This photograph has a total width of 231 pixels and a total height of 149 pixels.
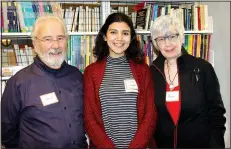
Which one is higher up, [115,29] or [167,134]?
[115,29]

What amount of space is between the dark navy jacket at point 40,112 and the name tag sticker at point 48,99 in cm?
2

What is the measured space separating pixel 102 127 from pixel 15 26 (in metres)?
1.48

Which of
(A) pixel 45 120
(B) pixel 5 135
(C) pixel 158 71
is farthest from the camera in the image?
(C) pixel 158 71

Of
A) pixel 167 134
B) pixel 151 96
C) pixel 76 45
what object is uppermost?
pixel 76 45

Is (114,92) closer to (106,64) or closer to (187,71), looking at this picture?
(106,64)

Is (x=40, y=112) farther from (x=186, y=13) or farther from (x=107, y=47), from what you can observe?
(x=186, y=13)

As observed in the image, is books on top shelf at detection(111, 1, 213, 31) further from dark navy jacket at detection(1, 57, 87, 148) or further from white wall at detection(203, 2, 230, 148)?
dark navy jacket at detection(1, 57, 87, 148)

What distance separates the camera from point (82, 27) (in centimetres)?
299

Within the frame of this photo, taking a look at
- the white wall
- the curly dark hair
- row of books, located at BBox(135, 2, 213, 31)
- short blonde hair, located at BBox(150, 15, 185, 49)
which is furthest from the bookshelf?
short blonde hair, located at BBox(150, 15, 185, 49)

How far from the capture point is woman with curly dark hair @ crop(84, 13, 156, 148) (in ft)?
6.42

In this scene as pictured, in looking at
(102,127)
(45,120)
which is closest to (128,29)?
(102,127)

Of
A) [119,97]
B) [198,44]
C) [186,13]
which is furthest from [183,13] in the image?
[119,97]

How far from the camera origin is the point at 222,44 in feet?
10.7

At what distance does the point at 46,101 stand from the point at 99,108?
1.23 feet
